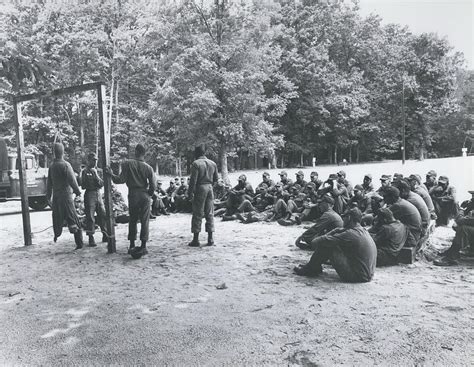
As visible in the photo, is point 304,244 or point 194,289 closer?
point 194,289

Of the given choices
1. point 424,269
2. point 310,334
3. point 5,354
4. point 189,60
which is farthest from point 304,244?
point 189,60

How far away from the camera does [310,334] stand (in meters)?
3.95

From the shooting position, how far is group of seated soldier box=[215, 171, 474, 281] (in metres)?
5.45

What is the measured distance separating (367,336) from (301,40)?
1311 inches

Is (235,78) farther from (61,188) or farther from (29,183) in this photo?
(61,188)

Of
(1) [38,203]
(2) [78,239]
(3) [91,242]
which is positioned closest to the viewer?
(2) [78,239]

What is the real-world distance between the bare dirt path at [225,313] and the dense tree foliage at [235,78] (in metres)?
2.87

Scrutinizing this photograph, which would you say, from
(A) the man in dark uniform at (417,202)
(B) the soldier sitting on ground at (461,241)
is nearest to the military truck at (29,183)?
(A) the man in dark uniform at (417,202)

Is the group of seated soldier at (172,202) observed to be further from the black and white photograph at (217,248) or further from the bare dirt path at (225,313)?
the bare dirt path at (225,313)

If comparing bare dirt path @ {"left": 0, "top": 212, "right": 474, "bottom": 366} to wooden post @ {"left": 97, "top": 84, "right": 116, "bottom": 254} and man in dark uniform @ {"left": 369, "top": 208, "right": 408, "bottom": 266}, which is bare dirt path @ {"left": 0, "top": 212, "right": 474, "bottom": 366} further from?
wooden post @ {"left": 97, "top": 84, "right": 116, "bottom": 254}

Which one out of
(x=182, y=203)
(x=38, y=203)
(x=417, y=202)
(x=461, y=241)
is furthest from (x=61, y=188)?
(x=38, y=203)

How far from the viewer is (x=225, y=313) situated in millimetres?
4523

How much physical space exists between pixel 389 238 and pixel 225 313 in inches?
117

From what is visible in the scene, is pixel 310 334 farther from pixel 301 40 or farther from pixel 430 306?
pixel 301 40
